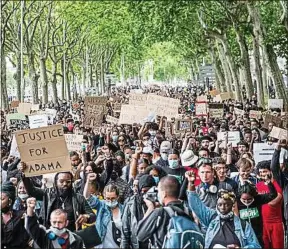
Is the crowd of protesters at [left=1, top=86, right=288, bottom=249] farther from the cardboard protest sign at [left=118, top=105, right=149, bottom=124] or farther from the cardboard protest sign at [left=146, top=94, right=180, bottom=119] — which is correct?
the cardboard protest sign at [left=118, top=105, right=149, bottom=124]

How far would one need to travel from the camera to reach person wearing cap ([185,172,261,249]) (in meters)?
6.60

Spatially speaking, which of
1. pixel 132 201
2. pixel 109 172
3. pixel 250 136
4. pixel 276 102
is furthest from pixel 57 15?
pixel 132 201

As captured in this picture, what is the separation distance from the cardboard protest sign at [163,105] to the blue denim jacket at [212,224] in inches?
363

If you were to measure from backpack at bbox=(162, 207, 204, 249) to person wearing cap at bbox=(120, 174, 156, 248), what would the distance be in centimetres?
103

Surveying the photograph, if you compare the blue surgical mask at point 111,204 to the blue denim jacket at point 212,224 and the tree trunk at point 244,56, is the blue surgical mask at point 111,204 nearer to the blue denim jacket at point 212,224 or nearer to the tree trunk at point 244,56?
the blue denim jacket at point 212,224

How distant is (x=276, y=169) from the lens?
9.20 meters

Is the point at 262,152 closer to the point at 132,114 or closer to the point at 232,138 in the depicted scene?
the point at 232,138

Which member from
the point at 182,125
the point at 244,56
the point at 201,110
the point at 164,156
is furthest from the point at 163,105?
the point at 244,56

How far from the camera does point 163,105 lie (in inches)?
630

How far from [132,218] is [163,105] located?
9.08 meters

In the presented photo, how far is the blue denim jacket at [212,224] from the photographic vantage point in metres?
6.65

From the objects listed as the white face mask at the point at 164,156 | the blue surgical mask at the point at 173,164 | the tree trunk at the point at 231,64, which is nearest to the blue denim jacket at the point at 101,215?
the blue surgical mask at the point at 173,164

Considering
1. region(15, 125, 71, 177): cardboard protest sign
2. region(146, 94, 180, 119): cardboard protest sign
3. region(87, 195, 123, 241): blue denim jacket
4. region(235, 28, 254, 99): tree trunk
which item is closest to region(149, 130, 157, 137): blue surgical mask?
region(146, 94, 180, 119): cardboard protest sign

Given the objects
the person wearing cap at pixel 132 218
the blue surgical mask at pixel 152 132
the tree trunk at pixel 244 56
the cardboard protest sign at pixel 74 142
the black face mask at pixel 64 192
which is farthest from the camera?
the tree trunk at pixel 244 56
